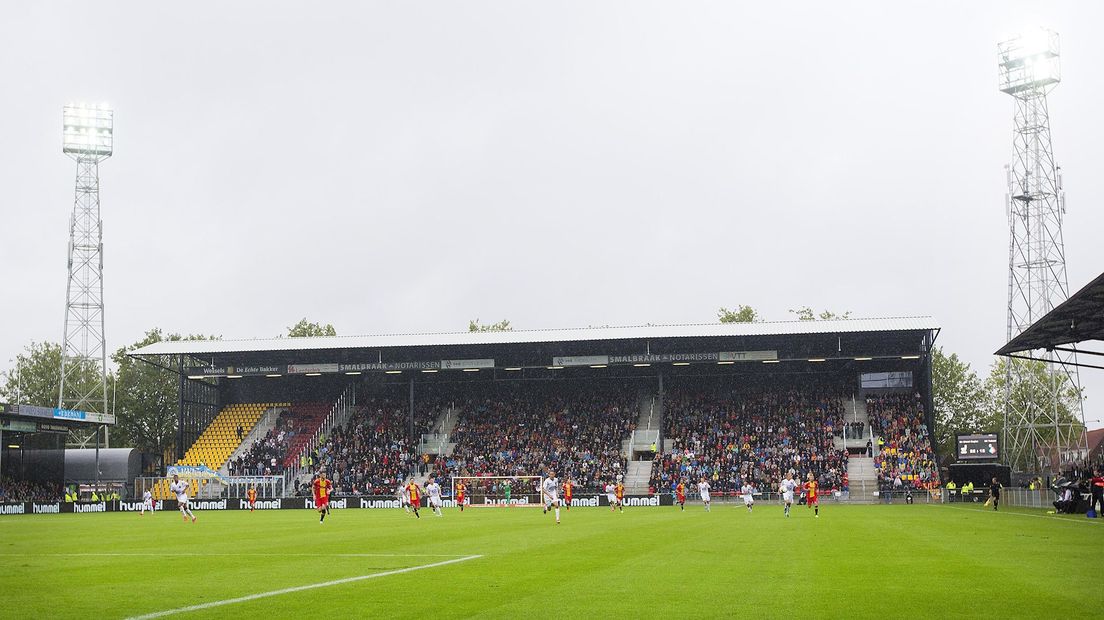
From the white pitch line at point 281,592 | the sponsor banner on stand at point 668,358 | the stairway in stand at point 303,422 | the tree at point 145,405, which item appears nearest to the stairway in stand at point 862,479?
the sponsor banner on stand at point 668,358

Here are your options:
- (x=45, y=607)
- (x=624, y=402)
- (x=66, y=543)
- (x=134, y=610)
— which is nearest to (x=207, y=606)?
(x=134, y=610)

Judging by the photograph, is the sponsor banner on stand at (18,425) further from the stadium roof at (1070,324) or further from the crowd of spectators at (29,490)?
the stadium roof at (1070,324)

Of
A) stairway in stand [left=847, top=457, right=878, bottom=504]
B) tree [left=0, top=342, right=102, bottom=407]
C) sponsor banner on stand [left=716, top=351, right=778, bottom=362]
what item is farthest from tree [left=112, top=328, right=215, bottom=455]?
stairway in stand [left=847, top=457, right=878, bottom=504]

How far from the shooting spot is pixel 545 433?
72.0 meters

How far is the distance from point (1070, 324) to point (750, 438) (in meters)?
31.0

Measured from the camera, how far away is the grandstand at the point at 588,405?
216 feet

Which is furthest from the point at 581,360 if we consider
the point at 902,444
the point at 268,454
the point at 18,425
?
the point at 18,425

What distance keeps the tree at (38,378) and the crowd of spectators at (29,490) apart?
33464mm

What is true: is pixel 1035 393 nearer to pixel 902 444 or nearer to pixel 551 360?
pixel 902 444

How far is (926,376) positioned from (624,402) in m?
19.8

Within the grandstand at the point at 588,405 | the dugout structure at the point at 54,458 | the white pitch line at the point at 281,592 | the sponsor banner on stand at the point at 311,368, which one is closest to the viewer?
the white pitch line at the point at 281,592

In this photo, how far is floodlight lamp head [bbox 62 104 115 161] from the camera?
6775 centimetres

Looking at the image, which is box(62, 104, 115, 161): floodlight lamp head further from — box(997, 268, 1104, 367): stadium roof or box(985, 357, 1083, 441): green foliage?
box(985, 357, 1083, 441): green foliage

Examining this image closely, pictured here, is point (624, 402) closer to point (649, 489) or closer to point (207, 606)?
point (649, 489)
